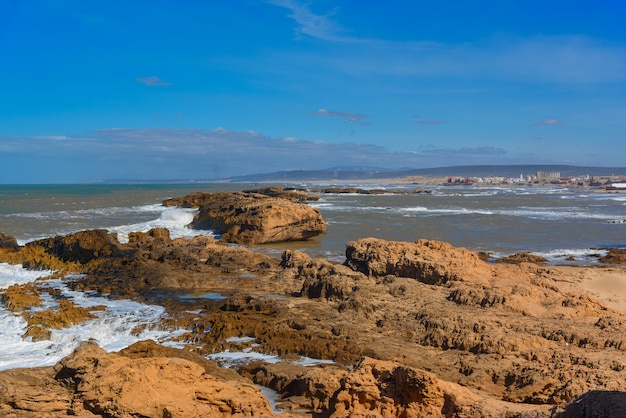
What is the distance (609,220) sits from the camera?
3064 centimetres

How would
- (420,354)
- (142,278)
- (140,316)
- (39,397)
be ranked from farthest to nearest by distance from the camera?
(142,278) < (140,316) < (420,354) < (39,397)

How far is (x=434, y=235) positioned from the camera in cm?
2311

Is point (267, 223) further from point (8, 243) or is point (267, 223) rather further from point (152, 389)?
point (152, 389)

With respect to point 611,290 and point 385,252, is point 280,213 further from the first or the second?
point 611,290

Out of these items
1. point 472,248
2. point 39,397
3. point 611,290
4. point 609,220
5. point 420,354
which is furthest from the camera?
point 609,220

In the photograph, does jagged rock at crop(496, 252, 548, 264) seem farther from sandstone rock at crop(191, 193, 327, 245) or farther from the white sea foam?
the white sea foam

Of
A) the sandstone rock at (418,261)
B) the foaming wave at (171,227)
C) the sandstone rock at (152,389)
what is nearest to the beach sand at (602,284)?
the sandstone rock at (418,261)

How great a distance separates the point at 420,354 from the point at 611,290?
657 cm

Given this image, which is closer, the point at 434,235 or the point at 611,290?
the point at 611,290

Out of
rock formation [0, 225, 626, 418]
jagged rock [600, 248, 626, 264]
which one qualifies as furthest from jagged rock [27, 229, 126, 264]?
jagged rock [600, 248, 626, 264]

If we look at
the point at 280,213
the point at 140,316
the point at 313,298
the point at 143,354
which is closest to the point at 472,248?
the point at 280,213

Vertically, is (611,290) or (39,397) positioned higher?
(39,397)

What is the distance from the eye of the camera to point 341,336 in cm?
767


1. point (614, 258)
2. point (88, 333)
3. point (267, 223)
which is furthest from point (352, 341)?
point (267, 223)
